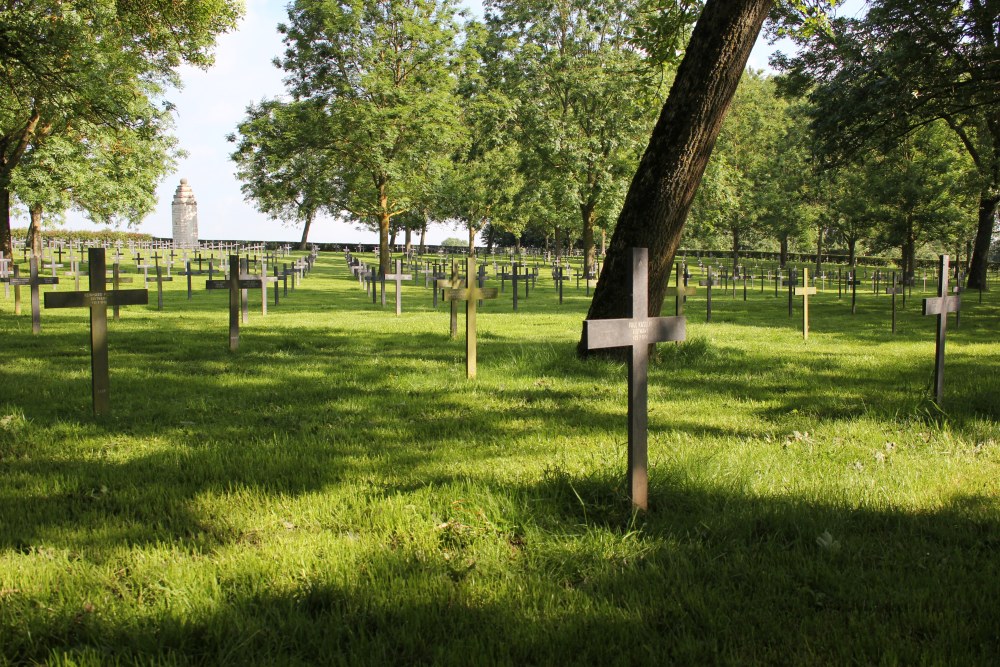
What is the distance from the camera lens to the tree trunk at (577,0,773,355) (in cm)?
703

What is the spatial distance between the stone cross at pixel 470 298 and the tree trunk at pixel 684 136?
1527 mm

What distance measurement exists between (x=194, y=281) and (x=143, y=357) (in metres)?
24.9

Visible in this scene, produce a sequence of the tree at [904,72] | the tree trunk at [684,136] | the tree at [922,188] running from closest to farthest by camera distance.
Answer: the tree trunk at [684,136]
the tree at [904,72]
the tree at [922,188]

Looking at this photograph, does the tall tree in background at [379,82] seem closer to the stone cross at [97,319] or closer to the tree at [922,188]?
the tree at [922,188]

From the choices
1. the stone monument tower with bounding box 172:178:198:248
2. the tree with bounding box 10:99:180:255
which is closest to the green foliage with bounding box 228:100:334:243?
the tree with bounding box 10:99:180:255

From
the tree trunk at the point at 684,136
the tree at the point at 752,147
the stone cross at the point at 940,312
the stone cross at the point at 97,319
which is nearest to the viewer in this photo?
the stone cross at the point at 97,319

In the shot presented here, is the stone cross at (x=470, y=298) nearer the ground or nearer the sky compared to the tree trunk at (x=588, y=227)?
nearer the ground

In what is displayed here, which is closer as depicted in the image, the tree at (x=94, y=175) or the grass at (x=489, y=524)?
the grass at (x=489, y=524)

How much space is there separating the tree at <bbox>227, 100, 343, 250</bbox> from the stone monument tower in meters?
35.3

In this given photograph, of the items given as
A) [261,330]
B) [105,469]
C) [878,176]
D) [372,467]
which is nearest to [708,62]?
[372,467]

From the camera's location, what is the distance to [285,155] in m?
30.0

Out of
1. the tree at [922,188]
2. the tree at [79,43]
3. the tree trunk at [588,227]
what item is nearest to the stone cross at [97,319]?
the tree at [79,43]

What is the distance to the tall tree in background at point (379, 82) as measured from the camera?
29.4m

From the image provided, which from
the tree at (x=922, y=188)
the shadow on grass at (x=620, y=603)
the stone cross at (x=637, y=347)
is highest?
the tree at (x=922, y=188)
